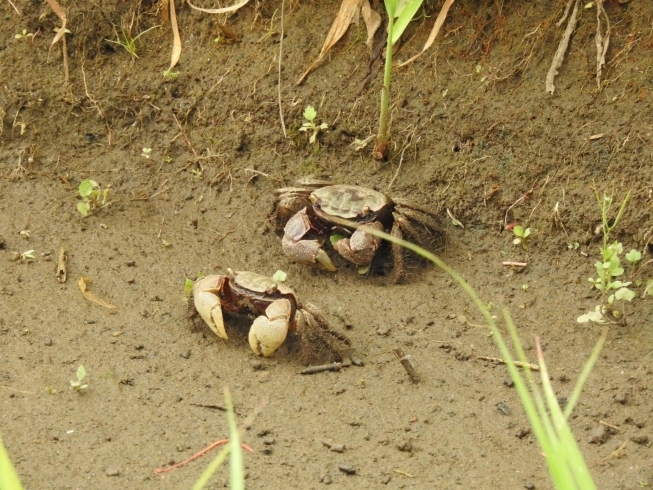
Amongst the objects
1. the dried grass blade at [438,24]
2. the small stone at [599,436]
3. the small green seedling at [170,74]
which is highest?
the dried grass blade at [438,24]

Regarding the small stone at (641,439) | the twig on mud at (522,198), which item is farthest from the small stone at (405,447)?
the twig on mud at (522,198)

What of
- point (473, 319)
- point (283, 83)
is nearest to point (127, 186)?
point (283, 83)

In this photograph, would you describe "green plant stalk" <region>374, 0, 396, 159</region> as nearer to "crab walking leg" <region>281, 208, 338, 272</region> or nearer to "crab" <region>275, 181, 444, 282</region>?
"crab" <region>275, 181, 444, 282</region>

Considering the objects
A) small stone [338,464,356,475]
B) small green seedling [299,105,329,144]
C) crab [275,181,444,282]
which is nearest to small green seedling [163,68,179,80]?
small green seedling [299,105,329,144]

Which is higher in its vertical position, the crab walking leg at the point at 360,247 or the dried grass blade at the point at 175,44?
the dried grass blade at the point at 175,44

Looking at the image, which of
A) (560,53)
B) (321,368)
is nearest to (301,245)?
(321,368)

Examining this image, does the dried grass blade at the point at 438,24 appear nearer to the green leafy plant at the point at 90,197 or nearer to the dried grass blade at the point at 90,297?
the green leafy plant at the point at 90,197
